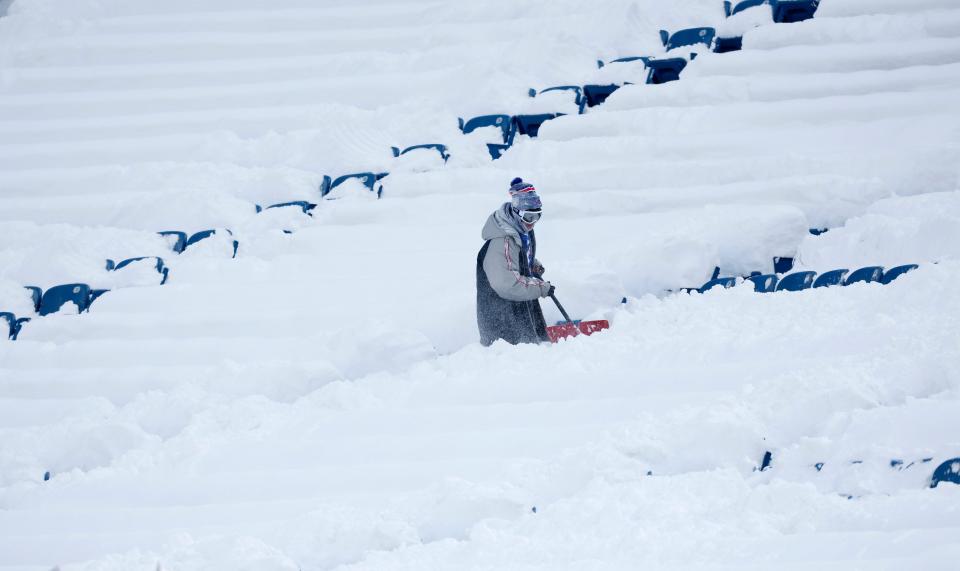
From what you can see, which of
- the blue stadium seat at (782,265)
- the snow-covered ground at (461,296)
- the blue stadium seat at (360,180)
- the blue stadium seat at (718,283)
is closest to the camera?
the snow-covered ground at (461,296)

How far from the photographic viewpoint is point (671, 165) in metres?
7.04

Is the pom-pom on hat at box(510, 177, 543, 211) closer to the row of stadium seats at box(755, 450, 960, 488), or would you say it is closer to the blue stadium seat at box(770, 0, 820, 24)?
the row of stadium seats at box(755, 450, 960, 488)

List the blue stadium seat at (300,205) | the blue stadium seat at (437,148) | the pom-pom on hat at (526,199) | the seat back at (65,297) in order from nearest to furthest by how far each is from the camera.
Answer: the pom-pom on hat at (526,199), the seat back at (65,297), the blue stadium seat at (300,205), the blue stadium seat at (437,148)

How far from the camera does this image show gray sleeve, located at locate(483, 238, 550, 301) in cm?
523

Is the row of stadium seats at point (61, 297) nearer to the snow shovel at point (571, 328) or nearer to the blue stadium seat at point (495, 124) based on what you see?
the blue stadium seat at point (495, 124)

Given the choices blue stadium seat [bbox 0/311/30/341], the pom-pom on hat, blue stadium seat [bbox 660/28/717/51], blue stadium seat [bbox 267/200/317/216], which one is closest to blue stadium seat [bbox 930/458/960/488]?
the pom-pom on hat

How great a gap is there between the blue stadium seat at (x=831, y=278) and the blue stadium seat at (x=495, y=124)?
3081 mm

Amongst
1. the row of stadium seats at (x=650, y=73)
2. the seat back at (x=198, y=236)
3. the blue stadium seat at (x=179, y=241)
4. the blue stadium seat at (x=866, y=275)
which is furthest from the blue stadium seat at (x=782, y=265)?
the blue stadium seat at (x=179, y=241)

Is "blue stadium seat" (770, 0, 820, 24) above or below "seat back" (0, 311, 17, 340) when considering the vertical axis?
above

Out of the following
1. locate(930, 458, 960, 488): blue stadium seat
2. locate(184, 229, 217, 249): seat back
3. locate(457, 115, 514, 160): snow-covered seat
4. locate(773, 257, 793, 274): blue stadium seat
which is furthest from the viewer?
locate(457, 115, 514, 160): snow-covered seat

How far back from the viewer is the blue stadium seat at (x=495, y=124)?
809 cm

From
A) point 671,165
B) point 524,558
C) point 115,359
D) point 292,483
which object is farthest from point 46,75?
point 524,558

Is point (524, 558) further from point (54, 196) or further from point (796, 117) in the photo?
point (54, 196)

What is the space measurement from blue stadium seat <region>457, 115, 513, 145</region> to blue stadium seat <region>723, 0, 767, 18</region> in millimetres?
1959
